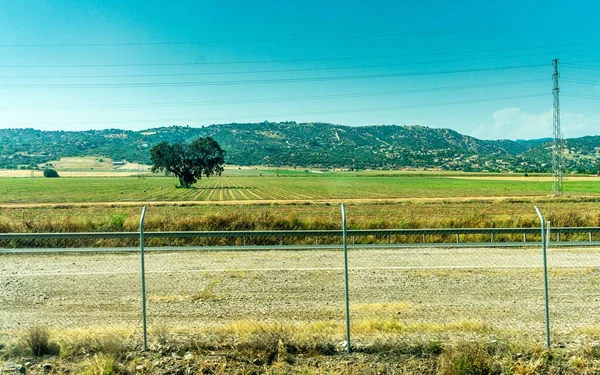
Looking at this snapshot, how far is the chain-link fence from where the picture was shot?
32.7 ft

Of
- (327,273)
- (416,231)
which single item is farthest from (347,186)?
(327,273)

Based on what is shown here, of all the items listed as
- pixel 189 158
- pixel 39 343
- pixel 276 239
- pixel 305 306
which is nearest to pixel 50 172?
pixel 189 158

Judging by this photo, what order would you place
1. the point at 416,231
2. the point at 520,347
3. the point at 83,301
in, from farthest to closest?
the point at 416,231
the point at 83,301
the point at 520,347

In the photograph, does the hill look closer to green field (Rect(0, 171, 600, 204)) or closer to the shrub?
green field (Rect(0, 171, 600, 204))

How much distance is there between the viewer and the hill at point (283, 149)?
77.5 metres

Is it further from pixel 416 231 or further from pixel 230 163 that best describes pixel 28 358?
pixel 230 163

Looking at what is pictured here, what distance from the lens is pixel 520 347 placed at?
7711 mm

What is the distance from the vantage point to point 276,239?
23219 millimetres

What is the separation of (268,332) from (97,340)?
2996 mm

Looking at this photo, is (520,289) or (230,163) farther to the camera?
(230,163)

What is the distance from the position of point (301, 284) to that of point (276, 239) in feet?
31.9

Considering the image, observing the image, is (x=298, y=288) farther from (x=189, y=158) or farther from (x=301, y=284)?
(x=189, y=158)

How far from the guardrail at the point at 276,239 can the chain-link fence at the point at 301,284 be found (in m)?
0.09

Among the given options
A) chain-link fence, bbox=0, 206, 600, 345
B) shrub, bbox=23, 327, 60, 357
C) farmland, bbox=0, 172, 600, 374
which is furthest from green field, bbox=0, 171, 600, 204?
shrub, bbox=23, 327, 60, 357
